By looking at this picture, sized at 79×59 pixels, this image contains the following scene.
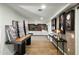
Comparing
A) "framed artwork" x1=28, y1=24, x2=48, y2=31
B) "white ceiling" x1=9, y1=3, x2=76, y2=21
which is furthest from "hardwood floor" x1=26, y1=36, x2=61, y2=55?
"framed artwork" x1=28, y1=24, x2=48, y2=31

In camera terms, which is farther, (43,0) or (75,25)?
(75,25)

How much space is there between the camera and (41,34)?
43.9 ft

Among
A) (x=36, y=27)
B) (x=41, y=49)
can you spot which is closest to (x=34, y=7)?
(x=41, y=49)

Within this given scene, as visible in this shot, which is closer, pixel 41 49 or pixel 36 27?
pixel 41 49

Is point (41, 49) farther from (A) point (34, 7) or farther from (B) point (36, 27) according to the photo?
(B) point (36, 27)

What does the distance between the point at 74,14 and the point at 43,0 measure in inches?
89.5

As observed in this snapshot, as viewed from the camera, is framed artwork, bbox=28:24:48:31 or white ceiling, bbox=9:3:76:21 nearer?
white ceiling, bbox=9:3:76:21

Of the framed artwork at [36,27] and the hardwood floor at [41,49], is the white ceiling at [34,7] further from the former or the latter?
the framed artwork at [36,27]

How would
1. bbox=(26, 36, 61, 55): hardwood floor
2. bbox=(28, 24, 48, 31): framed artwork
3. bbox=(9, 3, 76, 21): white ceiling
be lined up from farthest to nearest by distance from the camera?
bbox=(28, 24, 48, 31): framed artwork < bbox=(26, 36, 61, 55): hardwood floor < bbox=(9, 3, 76, 21): white ceiling

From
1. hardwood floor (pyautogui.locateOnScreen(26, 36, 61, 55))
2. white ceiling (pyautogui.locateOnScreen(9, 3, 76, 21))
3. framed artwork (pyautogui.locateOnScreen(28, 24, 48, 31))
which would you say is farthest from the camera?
framed artwork (pyautogui.locateOnScreen(28, 24, 48, 31))

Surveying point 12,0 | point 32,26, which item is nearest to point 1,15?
point 12,0

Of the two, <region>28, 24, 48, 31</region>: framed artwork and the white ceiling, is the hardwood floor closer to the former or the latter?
the white ceiling

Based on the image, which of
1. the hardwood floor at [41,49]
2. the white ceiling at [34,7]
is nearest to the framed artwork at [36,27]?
the hardwood floor at [41,49]
